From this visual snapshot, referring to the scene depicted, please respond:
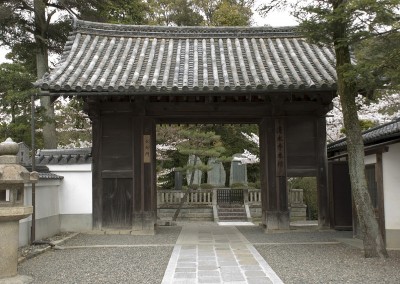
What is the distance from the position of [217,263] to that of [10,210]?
340 cm

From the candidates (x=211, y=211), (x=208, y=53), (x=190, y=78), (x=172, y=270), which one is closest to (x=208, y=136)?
(x=211, y=211)

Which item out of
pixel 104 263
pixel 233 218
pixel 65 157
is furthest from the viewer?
pixel 233 218

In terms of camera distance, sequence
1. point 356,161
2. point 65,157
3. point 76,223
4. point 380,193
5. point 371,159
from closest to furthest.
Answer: point 356,161, point 380,193, point 371,159, point 76,223, point 65,157

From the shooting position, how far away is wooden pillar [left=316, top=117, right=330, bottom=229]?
1191cm

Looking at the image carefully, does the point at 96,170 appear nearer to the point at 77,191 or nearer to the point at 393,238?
the point at 77,191

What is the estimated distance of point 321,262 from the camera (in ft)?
23.9

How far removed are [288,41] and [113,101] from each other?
6.10 m

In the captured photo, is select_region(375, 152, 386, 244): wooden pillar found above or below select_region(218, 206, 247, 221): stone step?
above

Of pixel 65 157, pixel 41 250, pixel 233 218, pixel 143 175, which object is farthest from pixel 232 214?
pixel 41 250

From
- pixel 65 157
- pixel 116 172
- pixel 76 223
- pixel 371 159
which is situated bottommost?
pixel 76 223

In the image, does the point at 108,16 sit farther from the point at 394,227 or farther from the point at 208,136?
the point at 394,227

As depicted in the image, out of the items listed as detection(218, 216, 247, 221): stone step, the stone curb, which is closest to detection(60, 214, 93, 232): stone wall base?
the stone curb

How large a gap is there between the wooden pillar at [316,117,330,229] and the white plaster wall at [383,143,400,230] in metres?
3.34

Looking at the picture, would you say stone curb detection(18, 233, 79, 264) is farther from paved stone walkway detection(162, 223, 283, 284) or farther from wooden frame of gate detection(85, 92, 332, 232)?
paved stone walkway detection(162, 223, 283, 284)
